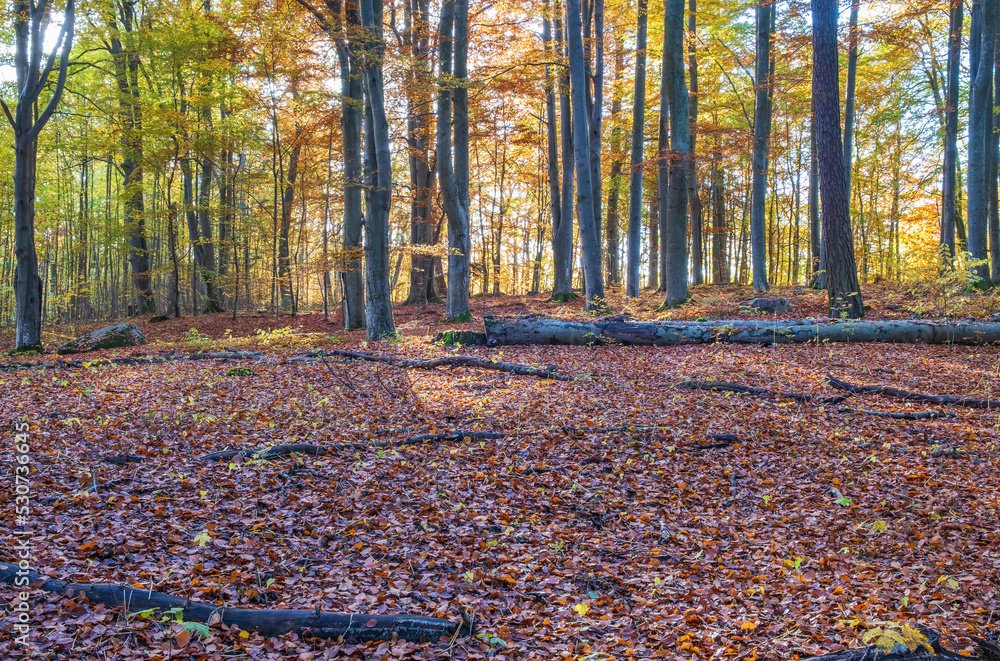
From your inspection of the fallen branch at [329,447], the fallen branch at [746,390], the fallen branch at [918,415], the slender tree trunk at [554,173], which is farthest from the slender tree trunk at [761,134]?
the fallen branch at [329,447]

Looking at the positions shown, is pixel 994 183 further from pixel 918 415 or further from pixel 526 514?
pixel 526 514

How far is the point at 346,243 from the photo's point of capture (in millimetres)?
13375

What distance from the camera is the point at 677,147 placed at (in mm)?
13352

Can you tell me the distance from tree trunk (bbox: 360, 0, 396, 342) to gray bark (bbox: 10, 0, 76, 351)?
5.78 metres

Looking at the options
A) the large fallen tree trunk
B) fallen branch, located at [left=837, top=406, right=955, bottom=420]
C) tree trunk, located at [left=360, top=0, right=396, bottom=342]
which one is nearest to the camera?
fallen branch, located at [left=837, top=406, right=955, bottom=420]

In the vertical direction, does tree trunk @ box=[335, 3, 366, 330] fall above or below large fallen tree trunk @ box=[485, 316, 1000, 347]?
above

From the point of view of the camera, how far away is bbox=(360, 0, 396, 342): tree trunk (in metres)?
11.4

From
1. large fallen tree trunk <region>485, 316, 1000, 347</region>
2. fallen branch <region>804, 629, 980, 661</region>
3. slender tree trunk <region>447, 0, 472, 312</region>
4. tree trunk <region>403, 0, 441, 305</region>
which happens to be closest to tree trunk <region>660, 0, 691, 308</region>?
large fallen tree trunk <region>485, 316, 1000, 347</region>

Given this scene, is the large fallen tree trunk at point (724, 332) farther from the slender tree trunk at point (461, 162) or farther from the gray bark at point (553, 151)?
the gray bark at point (553, 151)

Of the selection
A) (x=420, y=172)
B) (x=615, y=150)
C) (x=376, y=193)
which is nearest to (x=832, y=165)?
(x=376, y=193)

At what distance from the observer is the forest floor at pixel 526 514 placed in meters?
3.09

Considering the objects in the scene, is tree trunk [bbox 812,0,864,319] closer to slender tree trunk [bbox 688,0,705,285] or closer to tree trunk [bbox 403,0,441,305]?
slender tree trunk [bbox 688,0,705,285]

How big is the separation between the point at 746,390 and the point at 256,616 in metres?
6.64

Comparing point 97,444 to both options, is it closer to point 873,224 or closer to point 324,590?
point 324,590
